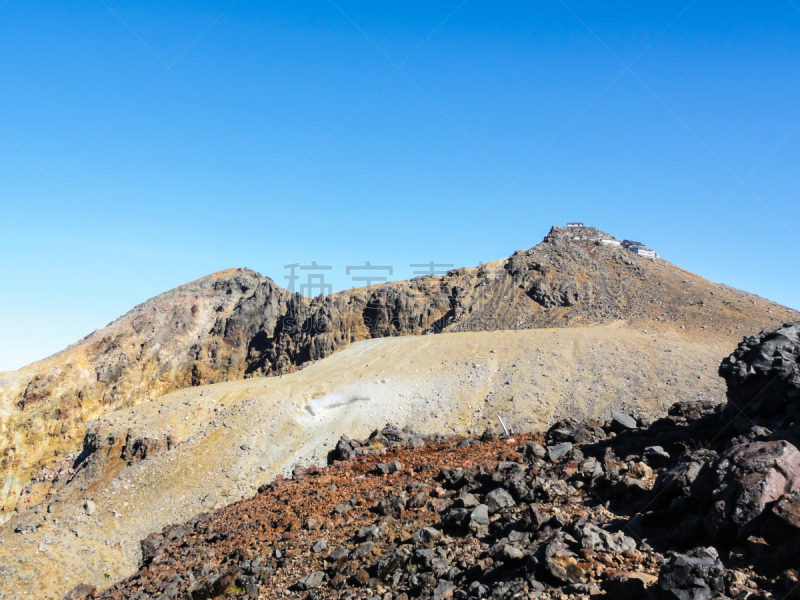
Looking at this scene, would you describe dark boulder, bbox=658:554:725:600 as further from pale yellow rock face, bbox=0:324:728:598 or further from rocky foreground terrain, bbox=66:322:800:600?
pale yellow rock face, bbox=0:324:728:598

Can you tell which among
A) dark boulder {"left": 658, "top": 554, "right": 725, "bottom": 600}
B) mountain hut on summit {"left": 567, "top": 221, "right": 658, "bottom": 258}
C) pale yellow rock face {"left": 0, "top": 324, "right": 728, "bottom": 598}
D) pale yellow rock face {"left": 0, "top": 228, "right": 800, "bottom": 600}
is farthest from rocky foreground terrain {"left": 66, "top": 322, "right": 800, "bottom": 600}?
mountain hut on summit {"left": 567, "top": 221, "right": 658, "bottom": 258}

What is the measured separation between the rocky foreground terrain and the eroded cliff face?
851 inches

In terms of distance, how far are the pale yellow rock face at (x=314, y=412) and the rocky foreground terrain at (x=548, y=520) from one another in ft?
12.9

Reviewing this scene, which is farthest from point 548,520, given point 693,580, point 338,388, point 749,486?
point 338,388

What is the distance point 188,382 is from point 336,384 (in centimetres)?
4234

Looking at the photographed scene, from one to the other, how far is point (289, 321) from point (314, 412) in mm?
44064

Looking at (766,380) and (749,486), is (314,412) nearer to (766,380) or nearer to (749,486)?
(766,380)

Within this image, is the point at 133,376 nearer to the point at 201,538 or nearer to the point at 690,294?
the point at 201,538

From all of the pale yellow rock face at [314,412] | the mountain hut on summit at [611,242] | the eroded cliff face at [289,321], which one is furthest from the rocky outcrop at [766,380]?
the mountain hut on summit at [611,242]

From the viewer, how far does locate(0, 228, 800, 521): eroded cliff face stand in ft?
135

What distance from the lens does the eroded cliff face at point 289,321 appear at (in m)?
41.2

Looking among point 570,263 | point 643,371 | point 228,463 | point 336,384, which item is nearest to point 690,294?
point 570,263

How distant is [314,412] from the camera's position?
25.0 m

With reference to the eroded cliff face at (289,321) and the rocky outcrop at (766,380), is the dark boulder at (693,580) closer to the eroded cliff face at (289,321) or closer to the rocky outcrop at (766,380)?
the rocky outcrop at (766,380)
